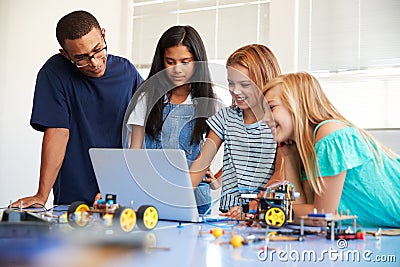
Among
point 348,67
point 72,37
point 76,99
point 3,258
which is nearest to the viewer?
point 3,258

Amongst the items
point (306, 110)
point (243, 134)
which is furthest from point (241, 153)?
point (306, 110)

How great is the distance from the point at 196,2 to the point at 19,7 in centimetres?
106

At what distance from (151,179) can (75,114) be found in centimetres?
73

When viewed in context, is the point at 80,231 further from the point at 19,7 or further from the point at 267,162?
the point at 19,7

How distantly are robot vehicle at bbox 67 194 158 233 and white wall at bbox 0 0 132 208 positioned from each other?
2.15 metres

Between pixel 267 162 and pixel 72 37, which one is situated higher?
pixel 72 37

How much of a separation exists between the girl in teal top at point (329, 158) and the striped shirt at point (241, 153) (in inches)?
6.6

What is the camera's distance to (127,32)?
3289mm

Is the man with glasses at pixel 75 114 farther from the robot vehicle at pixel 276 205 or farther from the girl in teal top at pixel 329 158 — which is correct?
the robot vehicle at pixel 276 205

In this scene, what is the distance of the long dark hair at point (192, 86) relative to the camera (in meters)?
1.54

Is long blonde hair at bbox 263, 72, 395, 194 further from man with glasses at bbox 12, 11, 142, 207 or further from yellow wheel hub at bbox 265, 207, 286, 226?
man with glasses at bbox 12, 11, 142, 207

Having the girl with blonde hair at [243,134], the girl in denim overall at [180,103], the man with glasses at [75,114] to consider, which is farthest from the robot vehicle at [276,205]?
the man with glasses at [75,114]

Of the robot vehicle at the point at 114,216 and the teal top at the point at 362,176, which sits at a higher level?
the teal top at the point at 362,176

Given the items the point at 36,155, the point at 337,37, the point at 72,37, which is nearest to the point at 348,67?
the point at 337,37
